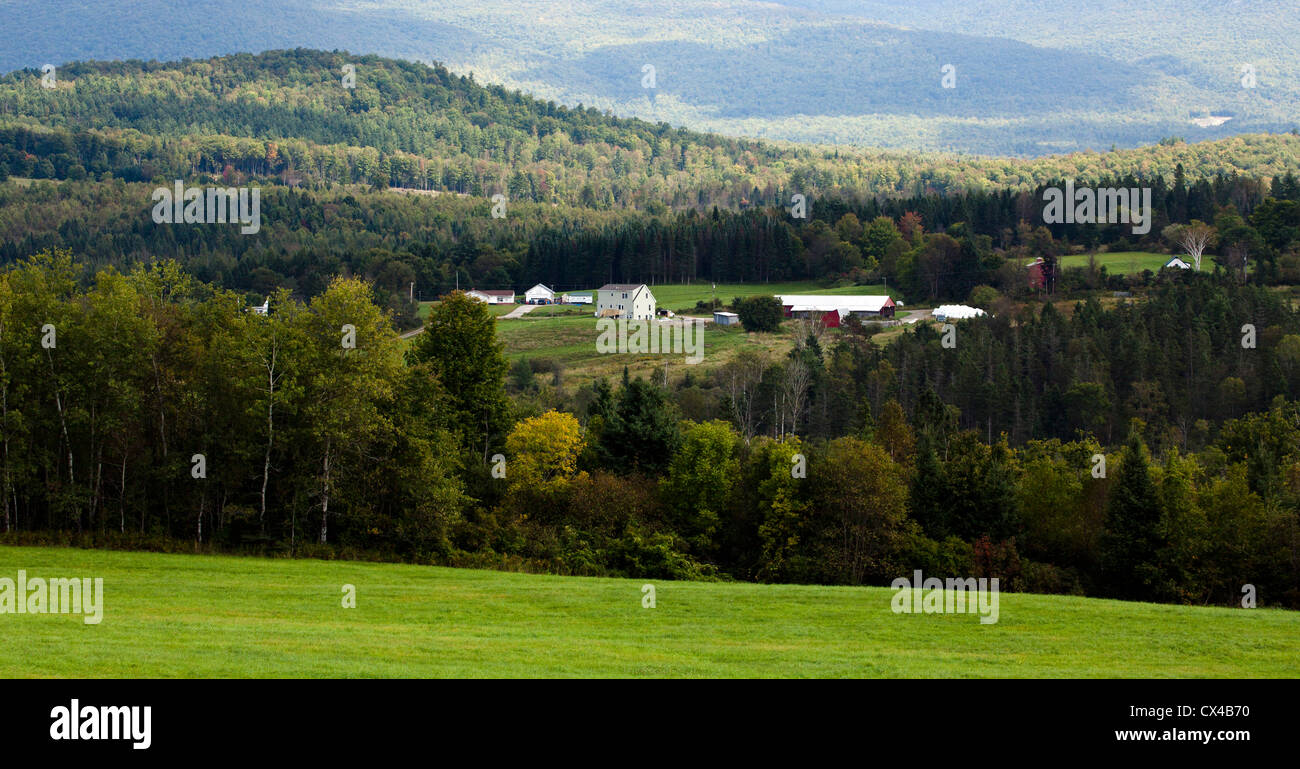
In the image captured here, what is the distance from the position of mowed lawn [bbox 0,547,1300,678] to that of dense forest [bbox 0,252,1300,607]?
7.03 metres

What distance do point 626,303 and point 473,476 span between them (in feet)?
288

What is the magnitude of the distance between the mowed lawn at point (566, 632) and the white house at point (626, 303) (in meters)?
99.1

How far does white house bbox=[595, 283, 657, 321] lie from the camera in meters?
135

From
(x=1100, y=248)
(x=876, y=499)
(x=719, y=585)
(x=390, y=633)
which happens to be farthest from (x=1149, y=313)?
(x=390, y=633)

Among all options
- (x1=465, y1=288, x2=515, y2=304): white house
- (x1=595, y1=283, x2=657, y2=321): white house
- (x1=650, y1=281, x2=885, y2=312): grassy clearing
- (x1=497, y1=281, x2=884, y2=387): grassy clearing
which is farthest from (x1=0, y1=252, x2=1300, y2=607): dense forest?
(x1=465, y1=288, x2=515, y2=304): white house

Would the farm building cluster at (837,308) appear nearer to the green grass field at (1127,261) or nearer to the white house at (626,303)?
the white house at (626,303)

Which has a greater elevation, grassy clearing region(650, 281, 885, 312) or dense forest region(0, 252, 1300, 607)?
grassy clearing region(650, 281, 885, 312)

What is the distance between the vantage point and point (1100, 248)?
6206 inches

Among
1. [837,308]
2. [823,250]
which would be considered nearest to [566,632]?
[837,308]

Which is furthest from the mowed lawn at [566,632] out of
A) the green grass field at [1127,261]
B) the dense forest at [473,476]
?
the green grass field at [1127,261]

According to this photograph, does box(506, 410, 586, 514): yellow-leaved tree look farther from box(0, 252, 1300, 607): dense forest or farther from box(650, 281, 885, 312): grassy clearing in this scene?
box(650, 281, 885, 312): grassy clearing

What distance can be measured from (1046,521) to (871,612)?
22.1 m

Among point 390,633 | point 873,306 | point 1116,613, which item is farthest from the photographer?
point 873,306
